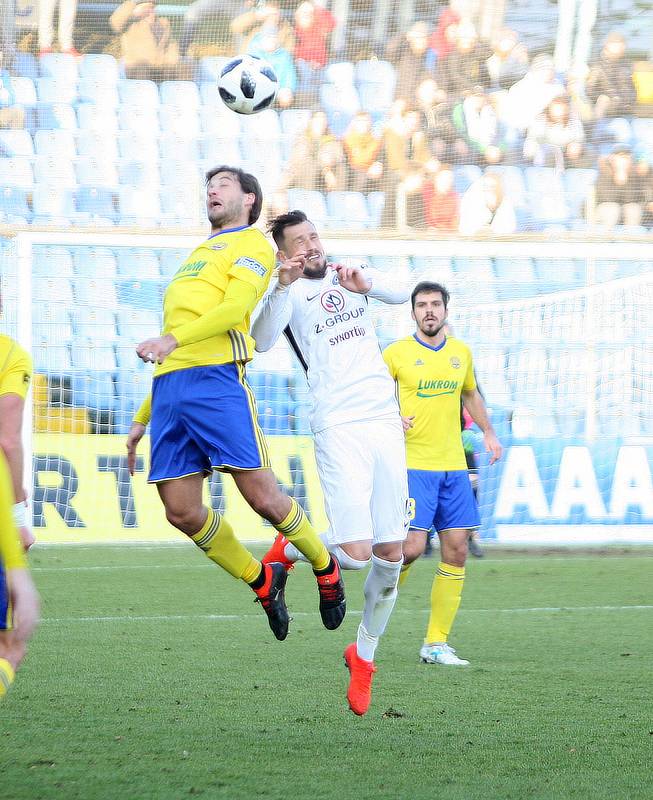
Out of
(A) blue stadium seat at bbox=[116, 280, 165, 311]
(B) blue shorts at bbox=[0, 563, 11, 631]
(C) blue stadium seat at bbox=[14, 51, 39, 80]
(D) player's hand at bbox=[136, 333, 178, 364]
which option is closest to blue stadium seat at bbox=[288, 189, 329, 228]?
(A) blue stadium seat at bbox=[116, 280, 165, 311]

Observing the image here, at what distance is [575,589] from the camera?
1063cm

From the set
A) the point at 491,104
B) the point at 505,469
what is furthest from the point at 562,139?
the point at 505,469

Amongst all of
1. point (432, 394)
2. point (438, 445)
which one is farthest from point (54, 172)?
point (438, 445)

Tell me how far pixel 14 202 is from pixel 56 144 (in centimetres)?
123

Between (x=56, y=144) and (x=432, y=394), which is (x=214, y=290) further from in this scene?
(x=56, y=144)

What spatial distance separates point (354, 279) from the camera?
566cm

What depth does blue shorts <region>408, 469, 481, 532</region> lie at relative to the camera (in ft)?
24.1

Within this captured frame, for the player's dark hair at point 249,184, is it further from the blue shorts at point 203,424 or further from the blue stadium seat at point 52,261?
the blue stadium seat at point 52,261

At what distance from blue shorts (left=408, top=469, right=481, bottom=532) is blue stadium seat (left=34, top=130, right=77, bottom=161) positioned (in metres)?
10.5

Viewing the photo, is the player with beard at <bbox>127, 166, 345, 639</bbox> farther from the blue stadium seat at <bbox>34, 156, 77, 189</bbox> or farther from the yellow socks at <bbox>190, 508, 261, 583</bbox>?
the blue stadium seat at <bbox>34, 156, 77, 189</bbox>

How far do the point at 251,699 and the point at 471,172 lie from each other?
41.7 feet

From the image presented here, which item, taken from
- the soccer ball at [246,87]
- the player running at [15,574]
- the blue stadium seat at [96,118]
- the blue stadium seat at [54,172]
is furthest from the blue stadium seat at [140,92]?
the player running at [15,574]

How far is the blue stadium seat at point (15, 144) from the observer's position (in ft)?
53.0

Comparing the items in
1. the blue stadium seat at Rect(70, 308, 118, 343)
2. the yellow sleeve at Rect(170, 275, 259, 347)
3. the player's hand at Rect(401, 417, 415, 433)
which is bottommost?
the player's hand at Rect(401, 417, 415, 433)
